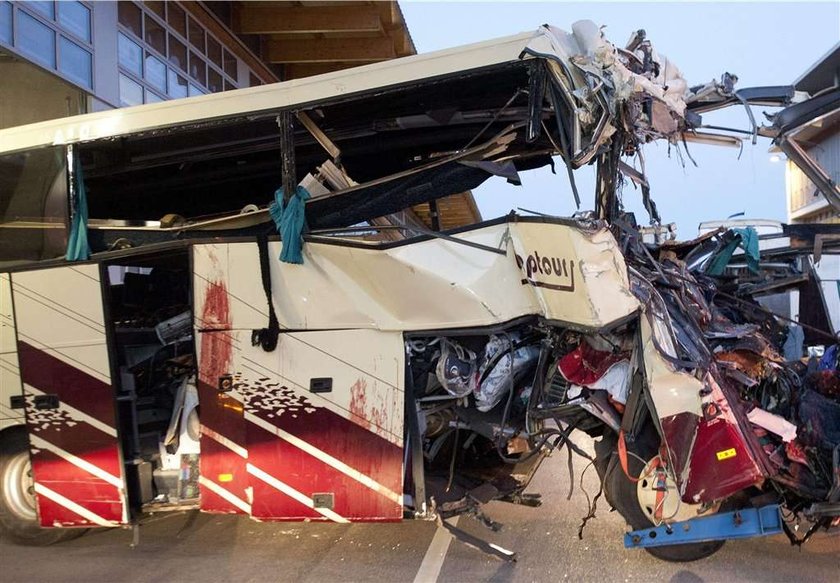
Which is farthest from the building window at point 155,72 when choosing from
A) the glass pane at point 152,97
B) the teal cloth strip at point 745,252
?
the teal cloth strip at point 745,252

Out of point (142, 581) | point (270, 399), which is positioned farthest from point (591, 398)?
point (142, 581)

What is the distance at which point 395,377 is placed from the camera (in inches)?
182

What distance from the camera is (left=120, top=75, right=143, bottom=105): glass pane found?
31.8ft

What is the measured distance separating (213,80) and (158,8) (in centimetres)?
167

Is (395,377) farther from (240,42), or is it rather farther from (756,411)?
(240,42)

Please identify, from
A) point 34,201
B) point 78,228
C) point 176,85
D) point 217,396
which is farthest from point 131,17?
point 217,396

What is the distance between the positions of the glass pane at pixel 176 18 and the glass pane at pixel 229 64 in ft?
3.84

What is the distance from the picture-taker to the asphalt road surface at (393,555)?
4.79 m

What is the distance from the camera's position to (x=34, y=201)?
17.9 ft

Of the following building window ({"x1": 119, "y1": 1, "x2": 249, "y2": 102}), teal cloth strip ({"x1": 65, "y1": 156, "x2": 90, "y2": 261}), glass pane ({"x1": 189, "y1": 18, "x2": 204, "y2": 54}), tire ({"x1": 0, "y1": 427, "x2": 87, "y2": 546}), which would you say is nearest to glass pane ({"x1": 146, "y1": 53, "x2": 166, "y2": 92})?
building window ({"x1": 119, "y1": 1, "x2": 249, "y2": 102})

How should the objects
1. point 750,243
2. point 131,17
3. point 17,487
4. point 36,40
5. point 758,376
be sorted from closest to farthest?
point 758,376 → point 17,487 → point 750,243 → point 36,40 → point 131,17

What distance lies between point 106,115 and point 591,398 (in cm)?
404

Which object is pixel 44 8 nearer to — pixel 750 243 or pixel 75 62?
pixel 75 62

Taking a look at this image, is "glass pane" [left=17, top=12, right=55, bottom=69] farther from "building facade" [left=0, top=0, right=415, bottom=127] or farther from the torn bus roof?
the torn bus roof
